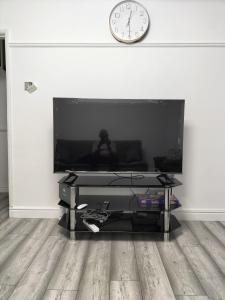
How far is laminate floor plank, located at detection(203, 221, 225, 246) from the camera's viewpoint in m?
2.27

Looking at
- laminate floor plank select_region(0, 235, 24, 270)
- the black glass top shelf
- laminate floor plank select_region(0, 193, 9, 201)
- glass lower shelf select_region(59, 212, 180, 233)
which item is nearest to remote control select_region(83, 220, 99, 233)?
glass lower shelf select_region(59, 212, 180, 233)

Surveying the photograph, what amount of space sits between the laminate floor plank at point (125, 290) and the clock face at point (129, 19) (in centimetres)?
217

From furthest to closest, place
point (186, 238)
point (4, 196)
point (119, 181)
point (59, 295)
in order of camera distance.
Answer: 1. point (4, 196)
2. point (119, 181)
3. point (186, 238)
4. point (59, 295)

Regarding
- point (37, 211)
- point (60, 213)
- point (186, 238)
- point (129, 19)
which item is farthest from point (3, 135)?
point (186, 238)

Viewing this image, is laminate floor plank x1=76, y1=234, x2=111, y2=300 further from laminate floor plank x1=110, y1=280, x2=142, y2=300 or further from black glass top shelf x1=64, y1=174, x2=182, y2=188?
black glass top shelf x1=64, y1=174, x2=182, y2=188

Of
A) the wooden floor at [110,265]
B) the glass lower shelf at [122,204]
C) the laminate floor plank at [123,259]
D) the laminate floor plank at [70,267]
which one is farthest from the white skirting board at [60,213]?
the laminate floor plank at [123,259]

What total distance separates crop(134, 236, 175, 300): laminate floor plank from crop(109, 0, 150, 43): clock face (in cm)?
200

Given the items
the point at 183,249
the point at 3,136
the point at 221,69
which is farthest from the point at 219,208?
the point at 3,136

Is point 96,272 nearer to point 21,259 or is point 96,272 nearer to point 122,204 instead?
point 21,259

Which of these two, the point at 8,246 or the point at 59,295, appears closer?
the point at 59,295

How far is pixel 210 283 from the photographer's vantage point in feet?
5.23

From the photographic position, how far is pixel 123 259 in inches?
73.9

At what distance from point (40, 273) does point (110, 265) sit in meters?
0.49

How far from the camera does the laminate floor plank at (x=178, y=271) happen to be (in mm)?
1527
